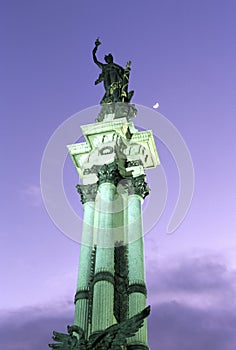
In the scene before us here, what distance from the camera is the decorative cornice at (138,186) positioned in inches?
916

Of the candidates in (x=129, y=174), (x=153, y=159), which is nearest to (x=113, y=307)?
(x=129, y=174)

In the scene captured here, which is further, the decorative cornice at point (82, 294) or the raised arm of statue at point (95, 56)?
the raised arm of statue at point (95, 56)

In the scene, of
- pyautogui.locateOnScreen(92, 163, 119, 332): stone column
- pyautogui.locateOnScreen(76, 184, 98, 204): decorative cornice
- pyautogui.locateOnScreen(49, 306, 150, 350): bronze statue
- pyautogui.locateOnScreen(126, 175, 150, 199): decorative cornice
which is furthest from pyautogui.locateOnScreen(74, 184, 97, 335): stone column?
pyautogui.locateOnScreen(49, 306, 150, 350): bronze statue

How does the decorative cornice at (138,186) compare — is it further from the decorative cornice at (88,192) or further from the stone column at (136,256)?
the decorative cornice at (88,192)

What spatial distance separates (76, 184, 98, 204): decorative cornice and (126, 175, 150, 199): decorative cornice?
1590 millimetres

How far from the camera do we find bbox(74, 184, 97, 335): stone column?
63.1 ft

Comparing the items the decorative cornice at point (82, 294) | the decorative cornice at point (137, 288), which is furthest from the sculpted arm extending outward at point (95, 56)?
the decorative cornice at point (82, 294)

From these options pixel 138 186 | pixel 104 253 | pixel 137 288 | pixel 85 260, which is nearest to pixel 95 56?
pixel 138 186

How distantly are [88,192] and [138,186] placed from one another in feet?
7.72

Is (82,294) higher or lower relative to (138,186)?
lower

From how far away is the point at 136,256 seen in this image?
830 inches

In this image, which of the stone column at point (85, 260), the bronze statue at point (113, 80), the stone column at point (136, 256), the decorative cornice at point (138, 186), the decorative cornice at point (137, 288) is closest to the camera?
the stone column at point (136, 256)

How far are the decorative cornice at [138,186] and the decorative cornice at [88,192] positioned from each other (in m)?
1.59

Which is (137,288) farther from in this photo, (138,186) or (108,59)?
(108,59)
